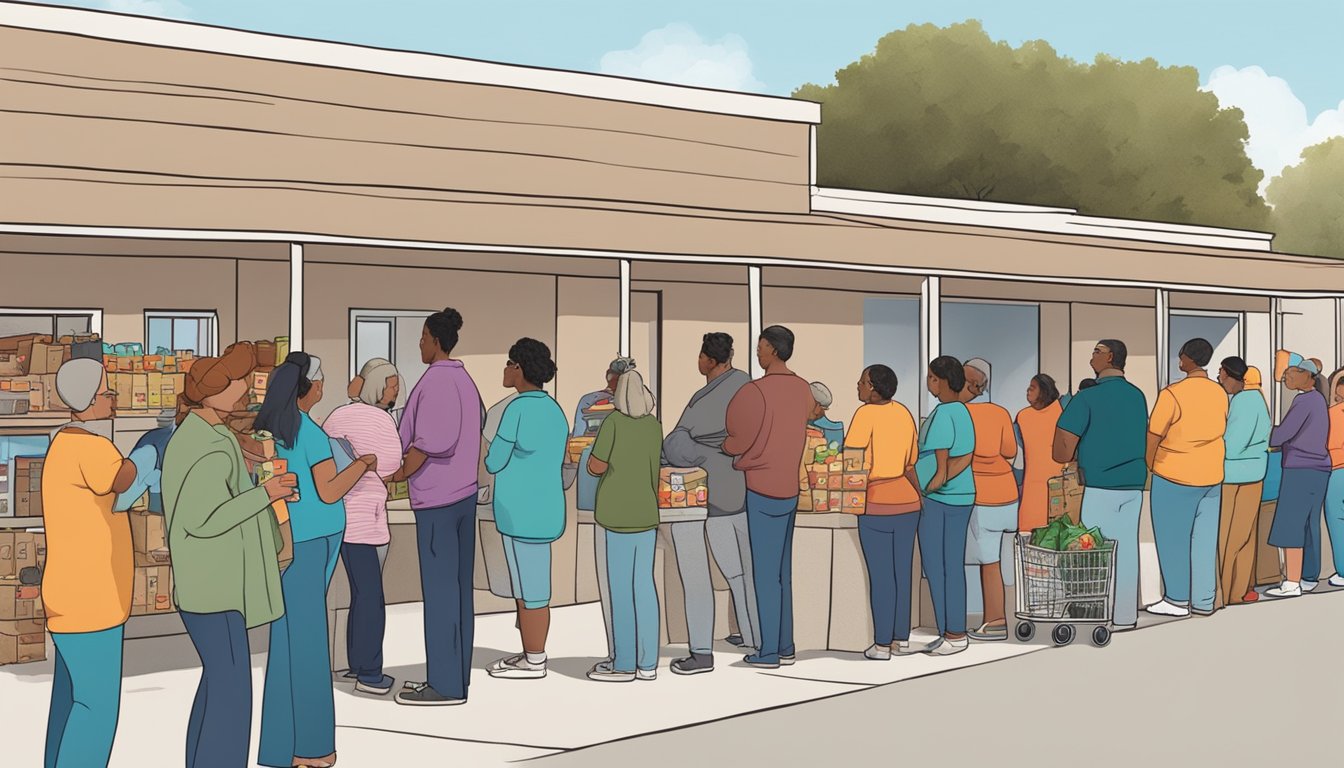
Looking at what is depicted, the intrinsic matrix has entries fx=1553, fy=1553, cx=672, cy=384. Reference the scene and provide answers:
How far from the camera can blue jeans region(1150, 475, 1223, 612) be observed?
12492mm

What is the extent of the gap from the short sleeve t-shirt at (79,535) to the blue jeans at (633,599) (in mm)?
3947

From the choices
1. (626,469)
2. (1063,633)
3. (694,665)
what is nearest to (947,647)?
(1063,633)

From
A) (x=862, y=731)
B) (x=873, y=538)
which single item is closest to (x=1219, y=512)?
(x=873, y=538)

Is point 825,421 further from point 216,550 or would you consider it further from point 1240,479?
point 216,550

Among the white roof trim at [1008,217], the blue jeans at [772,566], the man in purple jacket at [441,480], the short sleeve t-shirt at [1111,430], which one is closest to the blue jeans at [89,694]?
the man in purple jacket at [441,480]

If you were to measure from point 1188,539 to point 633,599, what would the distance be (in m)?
5.24

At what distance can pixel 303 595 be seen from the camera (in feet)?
24.3

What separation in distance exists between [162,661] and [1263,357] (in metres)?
18.4

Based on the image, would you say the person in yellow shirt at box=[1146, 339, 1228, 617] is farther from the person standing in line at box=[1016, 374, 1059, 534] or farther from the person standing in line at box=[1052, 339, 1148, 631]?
the person standing in line at box=[1016, 374, 1059, 534]

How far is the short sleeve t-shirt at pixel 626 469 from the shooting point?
9680 mm

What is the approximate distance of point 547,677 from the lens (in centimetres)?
1013

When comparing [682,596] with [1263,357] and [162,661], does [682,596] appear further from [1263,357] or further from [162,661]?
[1263,357]

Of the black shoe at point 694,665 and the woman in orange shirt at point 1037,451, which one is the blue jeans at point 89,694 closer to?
the black shoe at point 694,665

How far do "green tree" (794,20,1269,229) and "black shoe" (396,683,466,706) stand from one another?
49.4 meters
